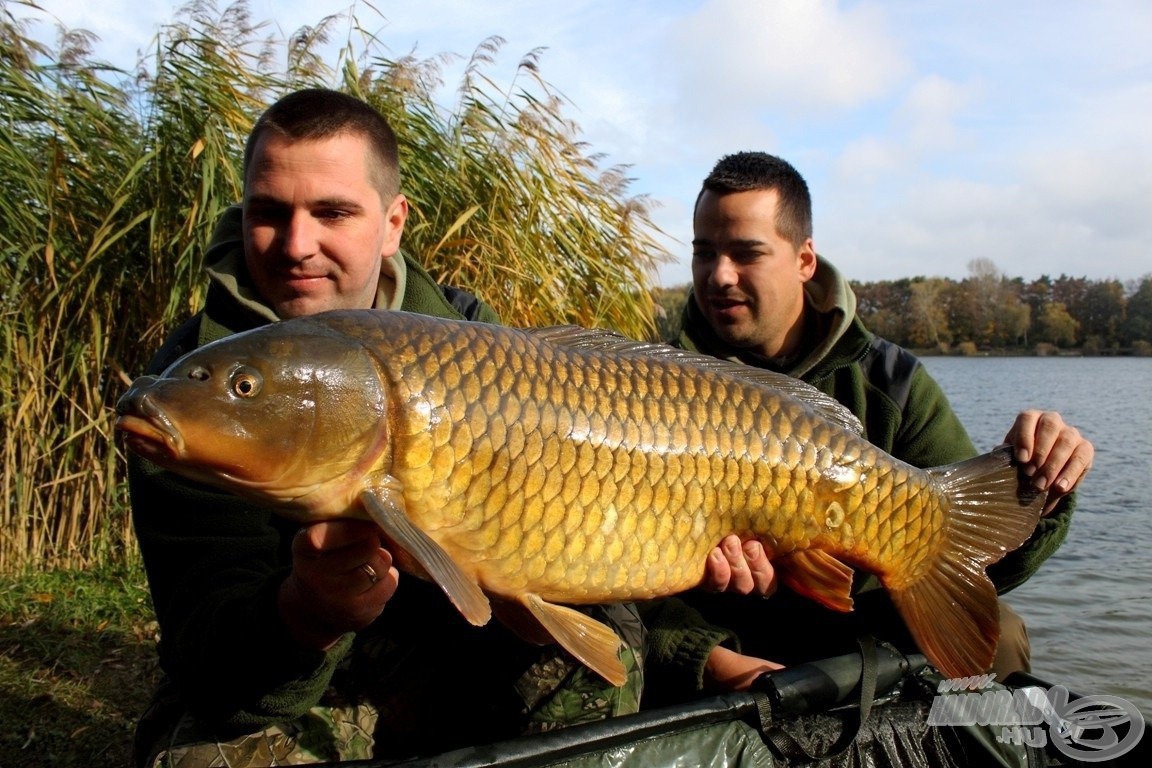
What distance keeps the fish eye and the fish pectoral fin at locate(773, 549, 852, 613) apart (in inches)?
33.7

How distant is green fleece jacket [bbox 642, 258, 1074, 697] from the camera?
185 cm

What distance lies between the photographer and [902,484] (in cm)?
148

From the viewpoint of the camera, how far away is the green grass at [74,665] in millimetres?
2273

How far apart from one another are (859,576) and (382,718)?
107 centimetres

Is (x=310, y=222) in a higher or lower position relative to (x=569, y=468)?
higher

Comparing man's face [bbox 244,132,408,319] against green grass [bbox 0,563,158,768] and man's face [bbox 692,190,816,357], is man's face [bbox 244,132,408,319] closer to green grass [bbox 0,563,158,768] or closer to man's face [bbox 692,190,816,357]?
man's face [bbox 692,190,816,357]

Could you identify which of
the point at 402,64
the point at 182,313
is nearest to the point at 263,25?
the point at 402,64

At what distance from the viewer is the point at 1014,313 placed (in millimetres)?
37188

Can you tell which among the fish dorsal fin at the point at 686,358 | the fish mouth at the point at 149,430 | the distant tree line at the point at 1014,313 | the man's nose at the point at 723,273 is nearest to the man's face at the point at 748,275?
the man's nose at the point at 723,273

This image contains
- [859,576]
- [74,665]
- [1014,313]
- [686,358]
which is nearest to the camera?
[686,358]

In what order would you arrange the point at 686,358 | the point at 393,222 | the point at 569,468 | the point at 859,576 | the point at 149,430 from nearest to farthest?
the point at 149,430, the point at 569,468, the point at 686,358, the point at 393,222, the point at 859,576

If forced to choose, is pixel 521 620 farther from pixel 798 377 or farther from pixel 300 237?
pixel 798 377

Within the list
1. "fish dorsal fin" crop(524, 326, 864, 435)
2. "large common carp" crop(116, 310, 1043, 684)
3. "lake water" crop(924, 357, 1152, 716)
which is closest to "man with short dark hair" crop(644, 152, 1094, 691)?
"large common carp" crop(116, 310, 1043, 684)

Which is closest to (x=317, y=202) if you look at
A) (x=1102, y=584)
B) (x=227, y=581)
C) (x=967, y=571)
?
(x=227, y=581)
